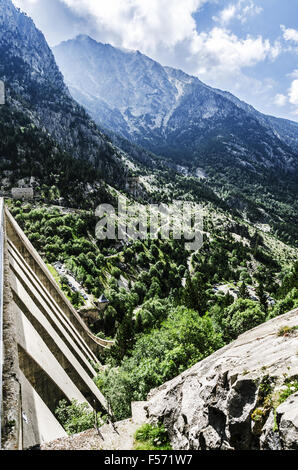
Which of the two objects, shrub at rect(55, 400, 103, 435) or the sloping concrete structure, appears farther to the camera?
shrub at rect(55, 400, 103, 435)

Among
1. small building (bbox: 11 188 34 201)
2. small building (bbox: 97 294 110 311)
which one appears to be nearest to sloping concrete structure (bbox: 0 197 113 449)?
small building (bbox: 97 294 110 311)

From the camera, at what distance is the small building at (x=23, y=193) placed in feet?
377

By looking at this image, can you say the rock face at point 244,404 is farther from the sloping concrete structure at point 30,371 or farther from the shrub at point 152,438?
the sloping concrete structure at point 30,371

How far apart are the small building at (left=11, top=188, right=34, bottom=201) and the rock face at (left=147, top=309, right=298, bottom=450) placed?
122190mm

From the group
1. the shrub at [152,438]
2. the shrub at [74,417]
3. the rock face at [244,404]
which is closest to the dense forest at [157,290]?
the shrub at [74,417]

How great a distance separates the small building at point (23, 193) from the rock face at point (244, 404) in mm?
122190

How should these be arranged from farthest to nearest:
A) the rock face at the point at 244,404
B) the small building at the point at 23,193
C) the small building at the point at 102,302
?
the small building at the point at 23,193 → the small building at the point at 102,302 → the rock face at the point at 244,404

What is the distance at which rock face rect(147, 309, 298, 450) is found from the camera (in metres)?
6.47

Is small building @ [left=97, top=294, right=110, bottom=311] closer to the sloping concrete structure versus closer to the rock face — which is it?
the sloping concrete structure

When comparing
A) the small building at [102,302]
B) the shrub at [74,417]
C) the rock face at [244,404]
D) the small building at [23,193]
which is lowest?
the shrub at [74,417]

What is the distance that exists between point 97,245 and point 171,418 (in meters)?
93.9

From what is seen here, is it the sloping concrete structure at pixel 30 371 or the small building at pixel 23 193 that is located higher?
the small building at pixel 23 193

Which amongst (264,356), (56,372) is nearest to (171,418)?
(264,356)

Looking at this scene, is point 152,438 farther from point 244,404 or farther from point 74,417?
point 74,417
